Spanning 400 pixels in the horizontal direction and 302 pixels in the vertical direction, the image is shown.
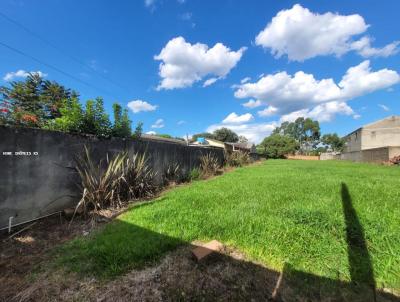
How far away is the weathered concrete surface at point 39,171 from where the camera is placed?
275 cm

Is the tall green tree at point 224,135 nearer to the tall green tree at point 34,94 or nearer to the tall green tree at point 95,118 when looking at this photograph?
the tall green tree at point 34,94

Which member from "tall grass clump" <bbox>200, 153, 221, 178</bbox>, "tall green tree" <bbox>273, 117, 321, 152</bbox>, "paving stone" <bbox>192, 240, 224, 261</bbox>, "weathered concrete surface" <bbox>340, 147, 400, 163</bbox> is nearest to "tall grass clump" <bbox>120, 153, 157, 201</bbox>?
"paving stone" <bbox>192, 240, 224, 261</bbox>

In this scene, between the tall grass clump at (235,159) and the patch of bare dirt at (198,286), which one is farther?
the tall grass clump at (235,159)

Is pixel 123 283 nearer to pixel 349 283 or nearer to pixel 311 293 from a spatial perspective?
pixel 311 293

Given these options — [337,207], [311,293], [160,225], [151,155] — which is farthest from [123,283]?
[151,155]

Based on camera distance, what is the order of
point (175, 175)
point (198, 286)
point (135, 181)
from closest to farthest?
point (198, 286), point (135, 181), point (175, 175)

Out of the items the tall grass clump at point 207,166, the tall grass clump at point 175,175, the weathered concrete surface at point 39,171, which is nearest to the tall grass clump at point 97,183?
the weathered concrete surface at point 39,171

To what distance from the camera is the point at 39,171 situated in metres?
3.13

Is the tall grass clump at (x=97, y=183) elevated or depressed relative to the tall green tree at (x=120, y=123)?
depressed

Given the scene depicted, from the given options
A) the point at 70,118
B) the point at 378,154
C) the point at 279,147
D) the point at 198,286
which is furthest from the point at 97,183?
the point at 279,147

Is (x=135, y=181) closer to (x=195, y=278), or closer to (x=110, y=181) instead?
(x=110, y=181)

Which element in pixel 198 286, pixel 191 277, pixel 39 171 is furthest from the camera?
pixel 39 171

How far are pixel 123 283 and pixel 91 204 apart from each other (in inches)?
92.4

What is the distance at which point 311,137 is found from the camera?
58.9 m
